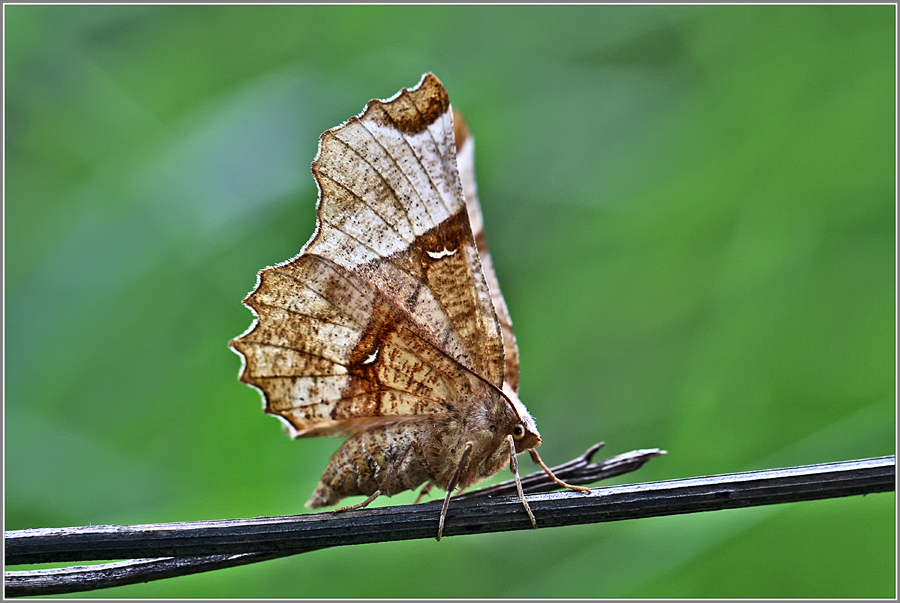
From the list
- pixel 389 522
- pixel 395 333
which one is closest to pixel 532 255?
pixel 395 333

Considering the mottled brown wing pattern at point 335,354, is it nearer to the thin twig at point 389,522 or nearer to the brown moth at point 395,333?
the brown moth at point 395,333

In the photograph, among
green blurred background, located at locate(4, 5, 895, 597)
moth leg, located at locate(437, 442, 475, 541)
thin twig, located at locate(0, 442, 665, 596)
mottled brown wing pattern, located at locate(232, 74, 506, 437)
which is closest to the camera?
thin twig, located at locate(0, 442, 665, 596)

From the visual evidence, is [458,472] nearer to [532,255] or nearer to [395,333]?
[395,333]

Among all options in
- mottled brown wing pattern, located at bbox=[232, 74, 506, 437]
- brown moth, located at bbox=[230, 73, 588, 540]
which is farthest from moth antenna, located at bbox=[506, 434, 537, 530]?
mottled brown wing pattern, located at bbox=[232, 74, 506, 437]

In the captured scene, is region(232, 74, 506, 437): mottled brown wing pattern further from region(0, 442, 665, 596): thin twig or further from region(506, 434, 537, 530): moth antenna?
region(0, 442, 665, 596): thin twig

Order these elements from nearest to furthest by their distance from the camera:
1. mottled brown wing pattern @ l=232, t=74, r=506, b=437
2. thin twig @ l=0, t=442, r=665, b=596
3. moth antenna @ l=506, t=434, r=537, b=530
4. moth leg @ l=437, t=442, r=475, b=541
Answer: thin twig @ l=0, t=442, r=665, b=596 < moth antenna @ l=506, t=434, r=537, b=530 < moth leg @ l=437, t=442, r=475, b=541 < mottled brown wing pattern @ l=232, t=74, r=506, b=437

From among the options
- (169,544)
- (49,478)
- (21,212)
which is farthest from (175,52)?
(169,544)

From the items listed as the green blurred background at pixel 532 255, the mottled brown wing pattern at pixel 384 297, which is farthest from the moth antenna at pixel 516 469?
the green blurred background at pixel 532 255

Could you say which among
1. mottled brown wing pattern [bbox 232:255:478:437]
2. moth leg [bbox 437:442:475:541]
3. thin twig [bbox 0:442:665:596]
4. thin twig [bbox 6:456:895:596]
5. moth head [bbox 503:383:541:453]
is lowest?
thin twig [bbox 0:442:665:596]
